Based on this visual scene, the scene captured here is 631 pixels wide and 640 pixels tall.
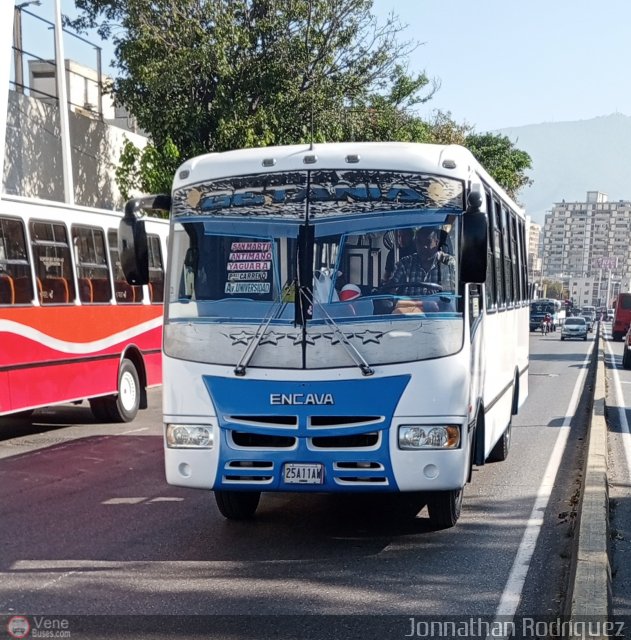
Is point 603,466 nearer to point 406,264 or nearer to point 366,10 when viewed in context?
point 406,264

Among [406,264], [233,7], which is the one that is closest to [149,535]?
[406,264]

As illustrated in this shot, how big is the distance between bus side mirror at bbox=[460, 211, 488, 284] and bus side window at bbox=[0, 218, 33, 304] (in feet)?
22.7

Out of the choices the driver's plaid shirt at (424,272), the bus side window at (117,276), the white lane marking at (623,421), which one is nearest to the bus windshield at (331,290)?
the driver's plaid shirt at (424,272)

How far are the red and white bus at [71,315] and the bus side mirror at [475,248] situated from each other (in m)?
6.90

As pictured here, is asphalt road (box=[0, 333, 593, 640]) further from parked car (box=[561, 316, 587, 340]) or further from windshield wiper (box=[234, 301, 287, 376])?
parked car (box=[561, 316, 587, 340])

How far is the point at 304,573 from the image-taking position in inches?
266

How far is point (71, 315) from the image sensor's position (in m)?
13.9

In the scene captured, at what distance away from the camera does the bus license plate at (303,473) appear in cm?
711

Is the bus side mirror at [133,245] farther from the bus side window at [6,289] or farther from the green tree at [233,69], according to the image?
the green tree at [233,69]

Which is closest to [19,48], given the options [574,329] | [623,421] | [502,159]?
[623,421]

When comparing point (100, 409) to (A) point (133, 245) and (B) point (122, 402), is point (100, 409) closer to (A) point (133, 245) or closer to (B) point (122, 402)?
(B) point (122, 402)

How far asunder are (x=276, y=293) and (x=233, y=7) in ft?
61.2

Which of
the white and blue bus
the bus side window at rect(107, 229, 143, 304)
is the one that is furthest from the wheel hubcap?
the white and blue bus

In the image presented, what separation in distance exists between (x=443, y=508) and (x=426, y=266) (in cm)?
186
